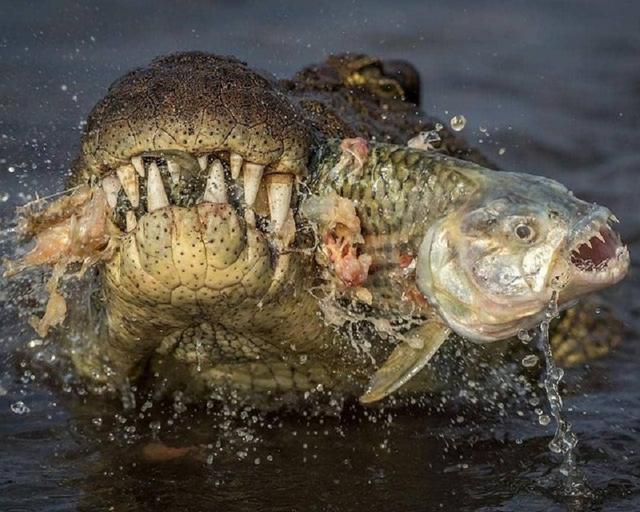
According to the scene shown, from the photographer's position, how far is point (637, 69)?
10234mm

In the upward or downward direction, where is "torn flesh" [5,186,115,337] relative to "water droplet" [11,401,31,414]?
upward

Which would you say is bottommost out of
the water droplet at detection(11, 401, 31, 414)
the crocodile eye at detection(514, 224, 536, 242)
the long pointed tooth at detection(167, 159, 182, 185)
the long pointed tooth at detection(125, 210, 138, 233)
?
the water droplet at detection(11, 401, 31, 414)

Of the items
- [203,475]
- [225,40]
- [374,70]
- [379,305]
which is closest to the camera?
[379,305]

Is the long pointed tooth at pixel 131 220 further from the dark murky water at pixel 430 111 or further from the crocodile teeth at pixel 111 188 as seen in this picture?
the dark murky water at pixel 430 111

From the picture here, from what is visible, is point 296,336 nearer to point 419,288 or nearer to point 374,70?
point 419,288

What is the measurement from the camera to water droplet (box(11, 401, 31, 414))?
485cm

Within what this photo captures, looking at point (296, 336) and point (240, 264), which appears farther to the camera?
point (296, 336)

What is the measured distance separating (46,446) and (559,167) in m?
4.92

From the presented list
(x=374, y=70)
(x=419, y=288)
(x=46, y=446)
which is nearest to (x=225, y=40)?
(x=374, y=70)

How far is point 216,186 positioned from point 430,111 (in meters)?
5.32

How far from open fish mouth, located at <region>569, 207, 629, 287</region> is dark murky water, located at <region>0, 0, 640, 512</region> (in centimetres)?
103

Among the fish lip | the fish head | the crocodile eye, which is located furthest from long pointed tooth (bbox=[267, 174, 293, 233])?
the fish lip

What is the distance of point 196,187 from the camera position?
3584mm

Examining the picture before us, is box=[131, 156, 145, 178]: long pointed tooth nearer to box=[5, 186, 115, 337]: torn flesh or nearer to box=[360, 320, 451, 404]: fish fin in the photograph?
box=[5, 186, 115, 337]: torn flesh
